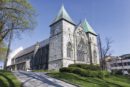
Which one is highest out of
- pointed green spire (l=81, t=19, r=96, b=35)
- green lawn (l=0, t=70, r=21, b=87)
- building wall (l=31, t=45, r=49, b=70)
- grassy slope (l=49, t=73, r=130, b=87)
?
pointed green spire (l=81, t=19, r=96, b=35)

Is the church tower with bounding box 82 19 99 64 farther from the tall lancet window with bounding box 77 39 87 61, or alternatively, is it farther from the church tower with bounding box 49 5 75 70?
the church tower with bounding box 49 5 75 70

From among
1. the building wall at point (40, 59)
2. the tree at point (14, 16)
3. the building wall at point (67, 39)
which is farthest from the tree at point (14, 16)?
the building wall at point (40, 59)

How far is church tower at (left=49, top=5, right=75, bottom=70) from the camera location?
163 feet

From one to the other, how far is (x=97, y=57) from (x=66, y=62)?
742 inches

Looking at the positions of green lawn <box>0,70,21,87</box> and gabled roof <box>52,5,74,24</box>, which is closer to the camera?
green lawn <box>0,70,21,87</box>

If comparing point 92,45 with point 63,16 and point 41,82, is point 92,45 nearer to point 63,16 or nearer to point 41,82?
point 63,16

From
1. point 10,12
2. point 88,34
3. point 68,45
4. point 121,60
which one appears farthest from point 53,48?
point 121,60

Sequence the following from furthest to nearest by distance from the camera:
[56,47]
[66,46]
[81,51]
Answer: [81,51]
[56,47]
[66,46]

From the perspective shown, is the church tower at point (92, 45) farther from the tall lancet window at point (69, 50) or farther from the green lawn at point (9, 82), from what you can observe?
the green lawn at point (9, 82)

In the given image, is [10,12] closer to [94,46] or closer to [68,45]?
[68,45]

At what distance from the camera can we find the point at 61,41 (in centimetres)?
5078

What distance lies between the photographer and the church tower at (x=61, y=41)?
49656mm

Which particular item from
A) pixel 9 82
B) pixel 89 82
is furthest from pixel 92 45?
pixel 9 82

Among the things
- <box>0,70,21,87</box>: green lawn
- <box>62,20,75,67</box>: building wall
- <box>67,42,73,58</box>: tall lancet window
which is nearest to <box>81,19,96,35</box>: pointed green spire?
<box>62,20,75,67</box>: building wall
